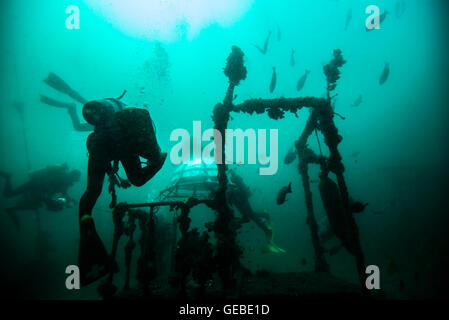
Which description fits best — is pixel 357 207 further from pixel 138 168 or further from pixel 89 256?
pixel 89 256

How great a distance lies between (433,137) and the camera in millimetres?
46000

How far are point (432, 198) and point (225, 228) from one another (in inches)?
1577

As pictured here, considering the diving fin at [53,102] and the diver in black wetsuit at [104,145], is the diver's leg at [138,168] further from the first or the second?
the diving fin at [53,102]

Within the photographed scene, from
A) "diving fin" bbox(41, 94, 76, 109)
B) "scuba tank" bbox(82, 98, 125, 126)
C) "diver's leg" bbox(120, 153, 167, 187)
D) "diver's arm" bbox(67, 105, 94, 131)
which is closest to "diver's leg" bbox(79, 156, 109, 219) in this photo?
"diver's leg" bbox(120, 153, 167, 187)

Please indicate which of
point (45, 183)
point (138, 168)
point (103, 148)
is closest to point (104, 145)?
point (103, 148)

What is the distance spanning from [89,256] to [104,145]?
1521 mm

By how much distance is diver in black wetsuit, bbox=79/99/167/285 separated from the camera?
2902 mm

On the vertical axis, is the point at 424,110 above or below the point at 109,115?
above

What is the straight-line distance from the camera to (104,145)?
10.1ft

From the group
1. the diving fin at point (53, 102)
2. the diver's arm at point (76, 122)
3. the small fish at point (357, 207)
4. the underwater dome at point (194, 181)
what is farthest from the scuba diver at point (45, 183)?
the small fish at point (357, 207)

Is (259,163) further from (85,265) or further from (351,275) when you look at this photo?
(85,265)

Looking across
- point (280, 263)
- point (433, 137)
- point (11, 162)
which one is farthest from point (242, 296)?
point (11, 162)

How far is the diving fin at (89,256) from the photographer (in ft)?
9.23

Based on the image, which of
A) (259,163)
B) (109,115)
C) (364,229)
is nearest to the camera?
(109,115)
